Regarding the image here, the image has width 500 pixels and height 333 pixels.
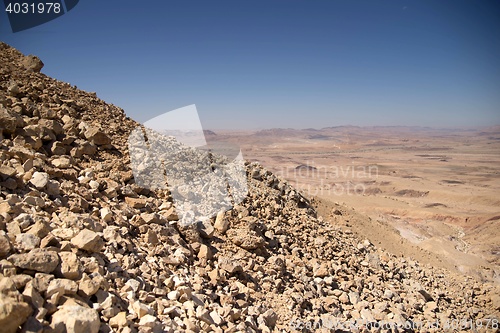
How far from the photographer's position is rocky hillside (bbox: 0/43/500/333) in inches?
94.8

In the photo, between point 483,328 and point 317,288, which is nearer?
point 317,288

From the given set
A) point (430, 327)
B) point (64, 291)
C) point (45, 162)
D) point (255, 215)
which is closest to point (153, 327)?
point (64, 291)

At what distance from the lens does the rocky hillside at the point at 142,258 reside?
2.41 metres

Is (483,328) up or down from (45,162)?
down

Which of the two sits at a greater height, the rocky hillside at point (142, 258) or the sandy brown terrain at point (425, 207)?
the rocky hillside at point (142, 258)

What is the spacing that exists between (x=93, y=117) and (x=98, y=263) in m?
4.63

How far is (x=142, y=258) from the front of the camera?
3.52 metres

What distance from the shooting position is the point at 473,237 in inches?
786

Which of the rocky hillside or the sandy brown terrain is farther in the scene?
the sandy brown terrain

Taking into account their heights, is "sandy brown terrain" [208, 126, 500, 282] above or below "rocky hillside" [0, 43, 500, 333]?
below

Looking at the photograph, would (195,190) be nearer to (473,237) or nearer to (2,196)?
(2,196)

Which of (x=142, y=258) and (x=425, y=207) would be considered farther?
(x=425, y=207)

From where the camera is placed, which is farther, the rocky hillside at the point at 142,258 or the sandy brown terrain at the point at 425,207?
the sandy brown terrain at the point at 425,207

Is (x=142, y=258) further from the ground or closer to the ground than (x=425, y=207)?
further from the ground
